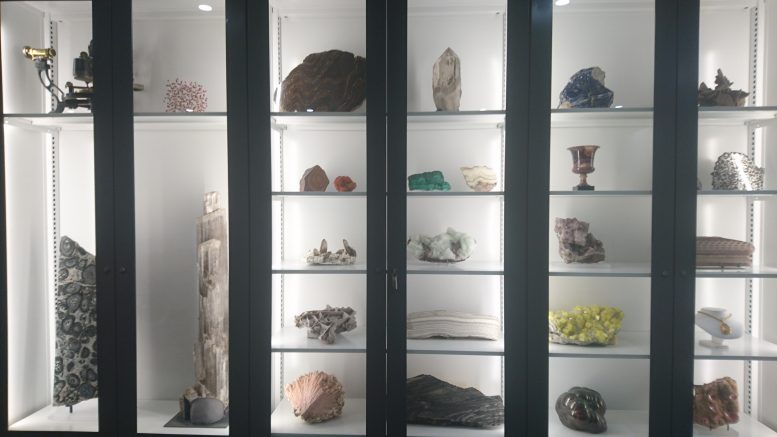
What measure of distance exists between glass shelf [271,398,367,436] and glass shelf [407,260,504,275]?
0.67 metres

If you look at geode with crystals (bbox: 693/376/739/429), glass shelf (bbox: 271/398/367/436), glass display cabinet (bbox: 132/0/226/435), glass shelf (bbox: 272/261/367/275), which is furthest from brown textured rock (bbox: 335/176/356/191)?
geode with crystals (bbox: 693/376/739/429)

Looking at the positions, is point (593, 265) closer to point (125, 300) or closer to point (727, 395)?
point (727, 395)

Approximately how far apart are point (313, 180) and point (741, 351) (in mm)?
2145

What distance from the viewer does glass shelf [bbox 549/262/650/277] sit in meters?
2.15

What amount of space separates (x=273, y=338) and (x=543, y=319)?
1.26 meters

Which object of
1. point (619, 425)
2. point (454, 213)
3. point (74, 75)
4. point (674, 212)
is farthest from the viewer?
point (454, 213)

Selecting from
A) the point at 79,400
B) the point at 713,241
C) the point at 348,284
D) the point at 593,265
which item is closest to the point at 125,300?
the point at 79,400

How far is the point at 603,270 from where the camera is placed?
2.19 metres

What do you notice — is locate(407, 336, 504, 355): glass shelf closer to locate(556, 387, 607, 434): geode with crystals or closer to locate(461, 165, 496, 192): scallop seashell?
locate(556, 387, 607, 434): geode with crystals

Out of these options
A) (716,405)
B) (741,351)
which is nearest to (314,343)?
(716,405)

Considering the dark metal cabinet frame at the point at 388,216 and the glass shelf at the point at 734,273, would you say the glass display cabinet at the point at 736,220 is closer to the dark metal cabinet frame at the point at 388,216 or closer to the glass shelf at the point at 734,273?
the glass shelf at the point at 734,273

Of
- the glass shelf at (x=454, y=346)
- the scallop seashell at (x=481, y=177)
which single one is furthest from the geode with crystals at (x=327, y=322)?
the scallop seashell at (x=481, y=177)

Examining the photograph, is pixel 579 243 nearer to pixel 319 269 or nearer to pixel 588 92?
pixel 588 92

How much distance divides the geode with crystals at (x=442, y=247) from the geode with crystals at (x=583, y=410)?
0.81m
